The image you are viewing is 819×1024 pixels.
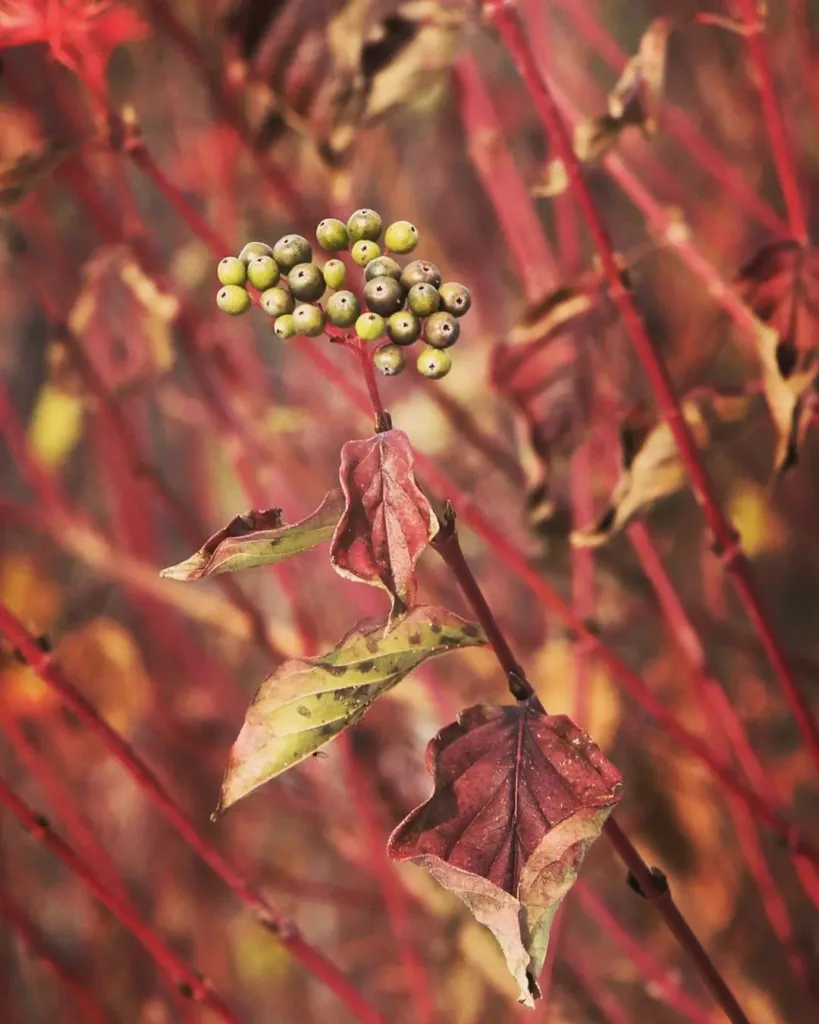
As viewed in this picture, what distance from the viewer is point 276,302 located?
25cm

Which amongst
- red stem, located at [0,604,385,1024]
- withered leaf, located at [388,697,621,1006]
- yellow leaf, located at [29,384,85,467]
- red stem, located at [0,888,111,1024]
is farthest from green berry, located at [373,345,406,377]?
yellow leaf, located at [29,384,85,467]

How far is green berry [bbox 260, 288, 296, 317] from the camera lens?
0.81 ft

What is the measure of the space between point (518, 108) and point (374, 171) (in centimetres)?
20

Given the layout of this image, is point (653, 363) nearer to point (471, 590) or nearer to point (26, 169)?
point (471, 590)

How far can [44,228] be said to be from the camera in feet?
3.07

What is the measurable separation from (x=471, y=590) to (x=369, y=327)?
81 mm

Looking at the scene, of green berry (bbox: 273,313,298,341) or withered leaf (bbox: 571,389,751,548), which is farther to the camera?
withered leaf (bbox: 571,389,751,548)

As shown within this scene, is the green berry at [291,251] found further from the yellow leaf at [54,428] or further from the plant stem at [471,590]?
the yellow leaf at [54,428]

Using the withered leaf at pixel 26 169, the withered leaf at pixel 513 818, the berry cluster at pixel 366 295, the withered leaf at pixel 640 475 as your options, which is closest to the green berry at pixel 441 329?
the berry cluster at pixel 366 295

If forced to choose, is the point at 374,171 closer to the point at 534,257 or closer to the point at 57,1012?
the point at 534,257

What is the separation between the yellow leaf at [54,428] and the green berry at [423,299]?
26.8 inches

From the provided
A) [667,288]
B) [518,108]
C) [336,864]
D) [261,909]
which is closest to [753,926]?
[336,864]

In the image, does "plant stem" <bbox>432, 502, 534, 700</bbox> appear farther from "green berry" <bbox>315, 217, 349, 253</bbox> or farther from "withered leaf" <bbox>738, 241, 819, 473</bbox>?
"withered leaf" <bbox>738, 241, 819, 473</bbox>

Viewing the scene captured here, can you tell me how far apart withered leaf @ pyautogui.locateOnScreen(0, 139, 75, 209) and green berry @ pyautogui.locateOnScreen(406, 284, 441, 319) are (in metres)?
0.32
